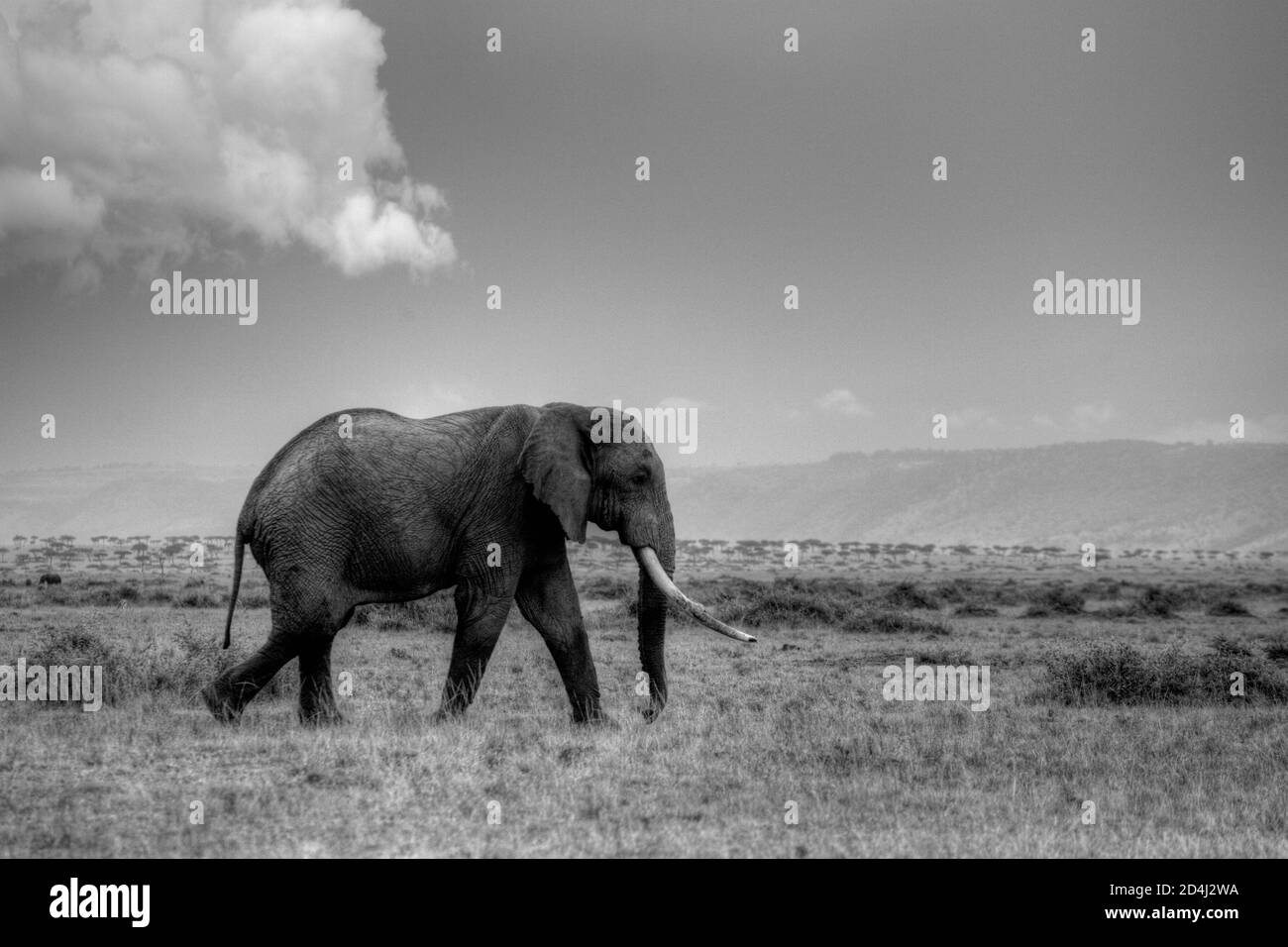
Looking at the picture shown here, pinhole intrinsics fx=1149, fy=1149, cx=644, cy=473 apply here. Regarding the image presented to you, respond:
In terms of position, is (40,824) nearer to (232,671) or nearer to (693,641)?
(232,671)

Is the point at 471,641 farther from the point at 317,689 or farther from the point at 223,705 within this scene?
the point at 223,705

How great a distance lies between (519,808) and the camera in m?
8.71

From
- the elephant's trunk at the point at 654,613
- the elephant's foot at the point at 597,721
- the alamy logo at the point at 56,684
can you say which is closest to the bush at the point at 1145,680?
the elephant's trunk at the point at 654,613

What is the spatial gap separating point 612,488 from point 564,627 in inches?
62.1

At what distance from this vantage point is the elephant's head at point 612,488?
38.5 ft

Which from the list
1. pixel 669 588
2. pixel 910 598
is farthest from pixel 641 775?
pixel 910 598

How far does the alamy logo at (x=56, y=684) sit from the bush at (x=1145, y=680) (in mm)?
12113

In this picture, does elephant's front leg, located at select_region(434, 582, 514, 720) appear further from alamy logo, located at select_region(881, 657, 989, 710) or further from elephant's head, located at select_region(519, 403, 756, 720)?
alamy logo, located at select_region(881, 657, 989, 710)

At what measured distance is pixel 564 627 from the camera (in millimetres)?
12258

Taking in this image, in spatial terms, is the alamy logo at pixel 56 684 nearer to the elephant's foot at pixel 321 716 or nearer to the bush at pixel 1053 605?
the elephant's foot at pixel 321 716

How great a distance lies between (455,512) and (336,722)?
97.0 inches
